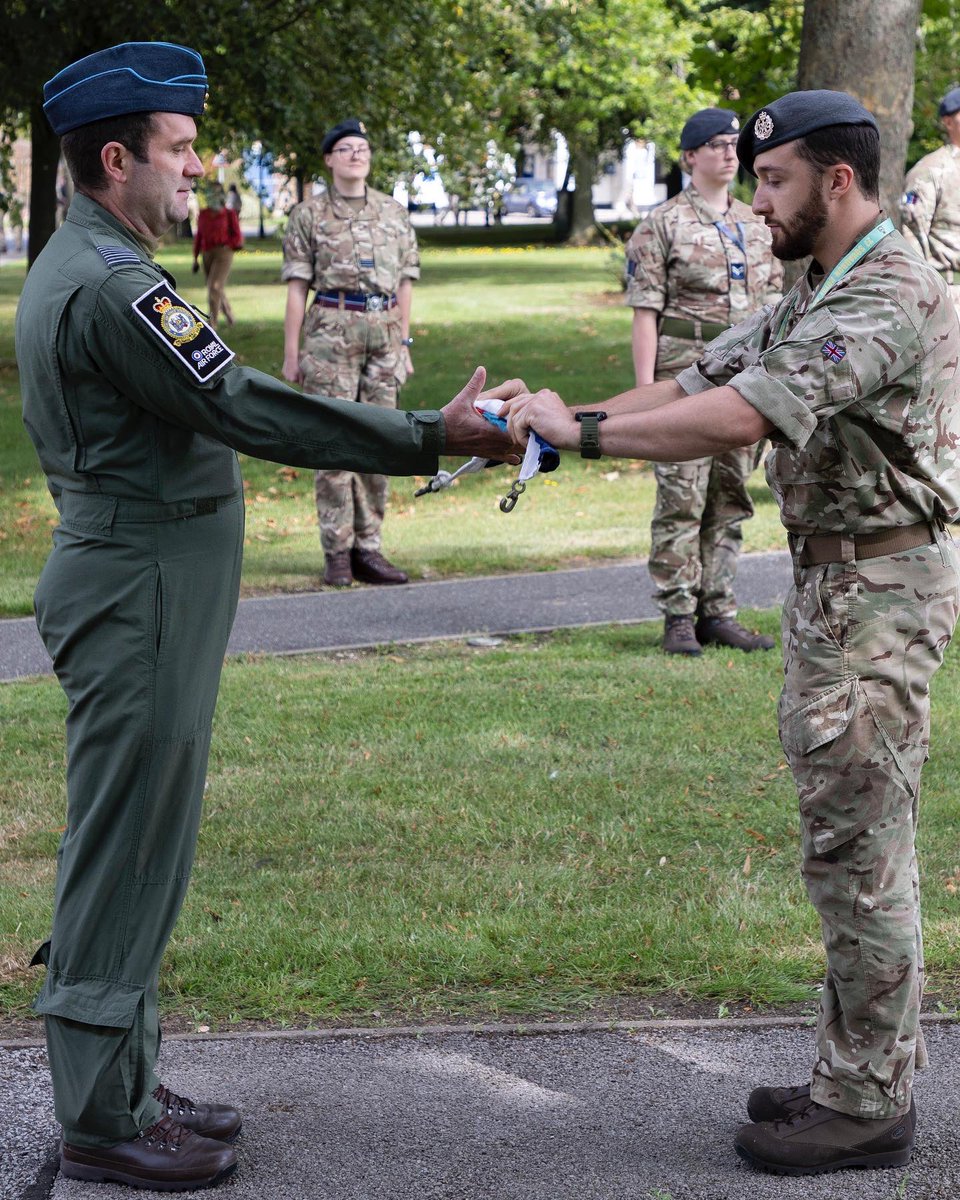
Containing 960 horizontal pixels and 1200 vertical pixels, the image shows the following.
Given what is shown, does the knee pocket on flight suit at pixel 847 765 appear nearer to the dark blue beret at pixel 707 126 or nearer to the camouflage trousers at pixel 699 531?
the camouflage trousers at pixel 699 531

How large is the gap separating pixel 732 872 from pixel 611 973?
87 cm

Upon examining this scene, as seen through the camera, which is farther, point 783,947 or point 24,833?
point 24,833

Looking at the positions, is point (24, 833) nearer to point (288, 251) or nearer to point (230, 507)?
point (230, 507)

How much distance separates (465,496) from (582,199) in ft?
127

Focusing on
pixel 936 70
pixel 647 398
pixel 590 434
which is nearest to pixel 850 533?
pixel 590 434

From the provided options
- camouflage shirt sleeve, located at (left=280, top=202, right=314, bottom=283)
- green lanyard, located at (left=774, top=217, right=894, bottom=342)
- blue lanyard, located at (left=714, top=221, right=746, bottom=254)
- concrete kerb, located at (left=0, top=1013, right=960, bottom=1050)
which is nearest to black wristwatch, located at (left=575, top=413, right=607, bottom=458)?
green lanyard, located at (left=774, top=217, right=894, bottom=342)

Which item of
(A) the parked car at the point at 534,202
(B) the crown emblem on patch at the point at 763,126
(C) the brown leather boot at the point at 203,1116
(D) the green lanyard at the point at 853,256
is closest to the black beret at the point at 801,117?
(B) the crown emblem on patch at the point at 763,126

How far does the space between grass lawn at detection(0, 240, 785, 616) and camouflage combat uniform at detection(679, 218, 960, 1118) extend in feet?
21.7

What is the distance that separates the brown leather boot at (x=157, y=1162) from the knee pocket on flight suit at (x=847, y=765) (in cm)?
151

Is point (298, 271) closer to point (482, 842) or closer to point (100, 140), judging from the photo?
point (482, 842)

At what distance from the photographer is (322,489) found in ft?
31.4

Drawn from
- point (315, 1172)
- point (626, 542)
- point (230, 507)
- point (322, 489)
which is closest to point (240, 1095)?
point (315, 1172)

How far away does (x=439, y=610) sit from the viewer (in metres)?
9.05

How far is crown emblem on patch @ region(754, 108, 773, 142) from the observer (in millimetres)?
3369
